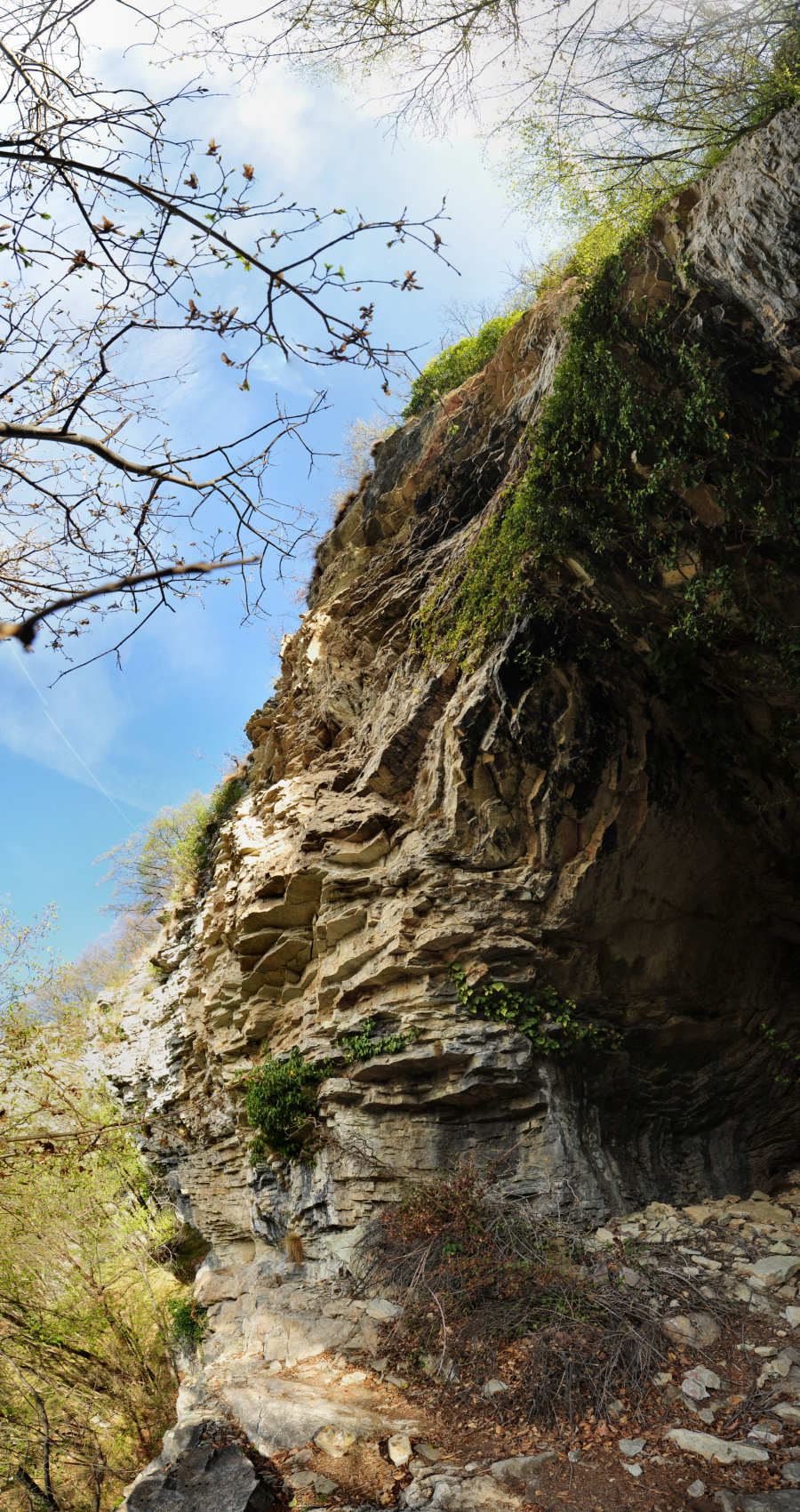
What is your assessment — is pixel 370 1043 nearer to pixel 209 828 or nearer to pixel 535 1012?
pixel 535 1012

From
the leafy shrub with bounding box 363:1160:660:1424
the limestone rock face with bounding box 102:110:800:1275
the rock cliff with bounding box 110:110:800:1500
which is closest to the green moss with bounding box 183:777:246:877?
the limestone rock face with bounding box 102:110:800:1275

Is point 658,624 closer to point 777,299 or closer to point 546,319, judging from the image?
point 777,299

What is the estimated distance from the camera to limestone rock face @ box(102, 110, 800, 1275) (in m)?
6.86

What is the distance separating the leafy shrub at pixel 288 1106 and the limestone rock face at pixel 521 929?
20 centimetres

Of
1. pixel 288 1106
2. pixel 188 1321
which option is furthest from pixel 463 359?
pixel 188 1321

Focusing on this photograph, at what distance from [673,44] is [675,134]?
556 millimetres

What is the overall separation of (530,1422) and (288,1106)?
397cm

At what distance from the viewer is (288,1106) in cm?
823

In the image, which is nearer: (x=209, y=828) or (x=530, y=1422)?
(x=530, y=1422)

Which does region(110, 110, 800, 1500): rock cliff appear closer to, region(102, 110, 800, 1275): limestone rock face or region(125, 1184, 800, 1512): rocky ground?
region(102, 110, 800, 1275): limestone rock face

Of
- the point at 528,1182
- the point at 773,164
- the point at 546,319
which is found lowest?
the point at 528,1182

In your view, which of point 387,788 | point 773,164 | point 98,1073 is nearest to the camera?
point 773,164

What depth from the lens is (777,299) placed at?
17.7 feet

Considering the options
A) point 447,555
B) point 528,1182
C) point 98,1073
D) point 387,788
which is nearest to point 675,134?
point 447,555
